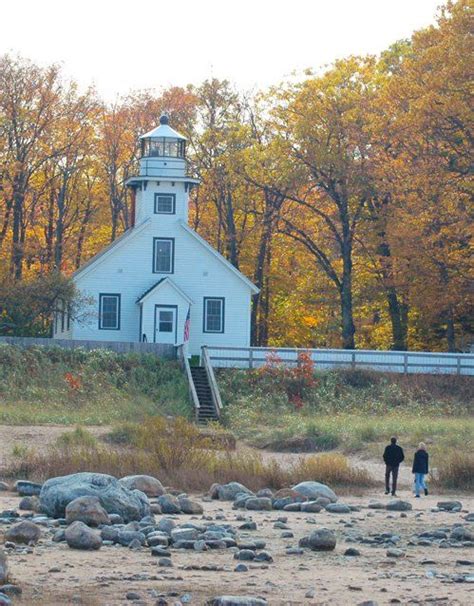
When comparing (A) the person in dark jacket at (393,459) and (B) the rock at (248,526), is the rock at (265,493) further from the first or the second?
(B) the rock at (248,526)

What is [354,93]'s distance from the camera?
57.8 metres

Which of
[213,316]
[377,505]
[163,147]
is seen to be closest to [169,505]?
[377,505]

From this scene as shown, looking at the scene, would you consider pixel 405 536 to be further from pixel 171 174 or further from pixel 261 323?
pixel 261 323

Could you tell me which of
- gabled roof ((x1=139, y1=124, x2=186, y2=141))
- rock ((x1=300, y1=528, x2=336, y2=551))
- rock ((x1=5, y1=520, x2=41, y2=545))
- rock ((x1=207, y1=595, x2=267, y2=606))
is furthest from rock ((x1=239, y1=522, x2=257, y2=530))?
gabled roof ((x1=139, y1=124, x2=186, y2=141))

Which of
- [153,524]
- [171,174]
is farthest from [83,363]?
[153,524]

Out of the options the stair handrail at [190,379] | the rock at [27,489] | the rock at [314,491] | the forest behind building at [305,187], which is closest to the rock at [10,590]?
the rock at [27,489]

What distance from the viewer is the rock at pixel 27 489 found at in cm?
2731

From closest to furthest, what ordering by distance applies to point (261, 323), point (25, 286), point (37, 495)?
point (37, 495)
point (25, 286)
point (261, 323)

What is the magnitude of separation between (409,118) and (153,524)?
1218 inches

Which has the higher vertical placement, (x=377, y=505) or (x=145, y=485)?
(x=145, y=485)

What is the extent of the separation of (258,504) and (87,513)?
473 cm

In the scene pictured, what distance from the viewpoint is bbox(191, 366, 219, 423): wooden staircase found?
45.9 metres

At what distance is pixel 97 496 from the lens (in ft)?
75.2

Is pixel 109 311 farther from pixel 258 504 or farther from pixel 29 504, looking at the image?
pixel 29 504
